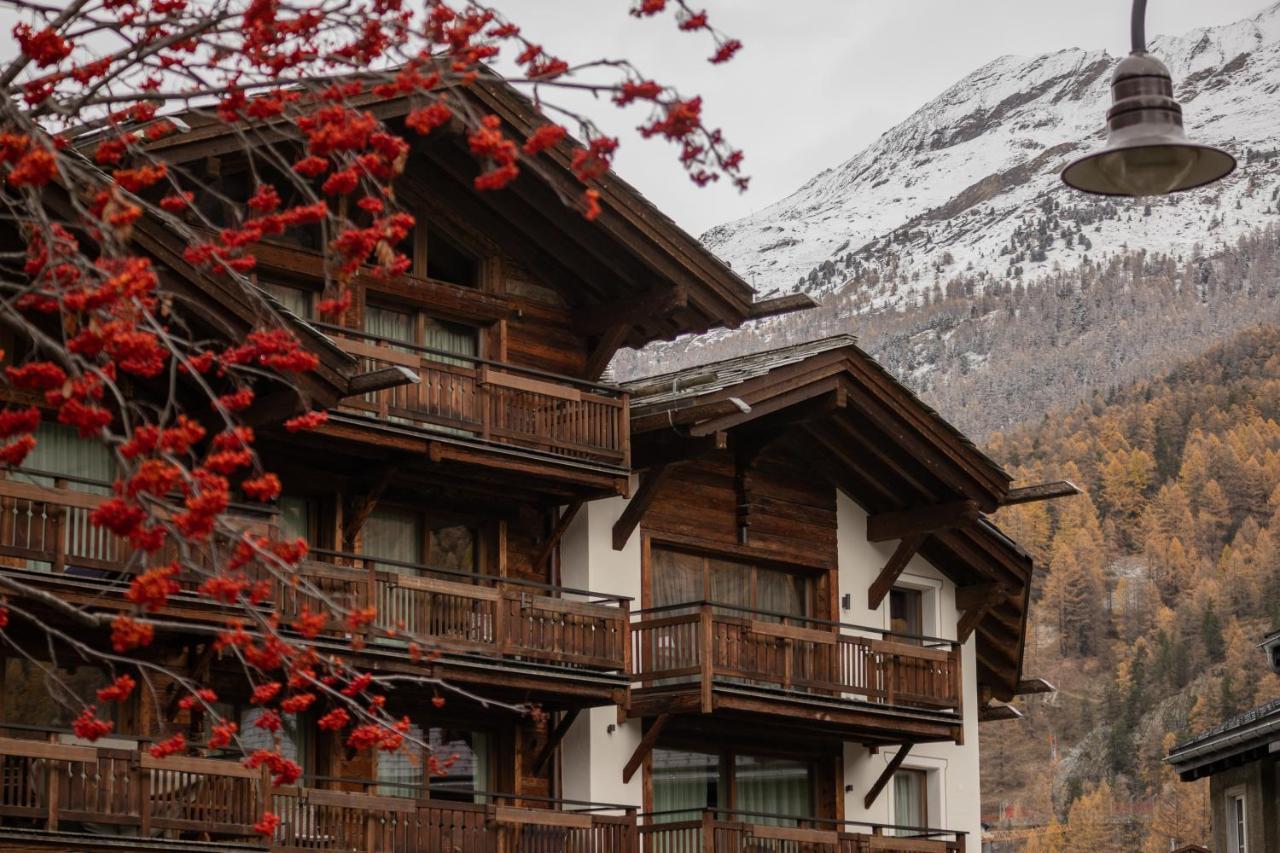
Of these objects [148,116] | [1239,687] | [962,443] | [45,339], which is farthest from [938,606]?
[1239,687]

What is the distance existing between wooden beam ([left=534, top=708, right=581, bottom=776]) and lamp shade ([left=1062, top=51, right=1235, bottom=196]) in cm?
1483

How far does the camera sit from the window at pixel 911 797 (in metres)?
35.1

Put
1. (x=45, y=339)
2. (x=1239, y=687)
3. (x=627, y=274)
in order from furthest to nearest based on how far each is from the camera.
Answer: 1. (x=1239, y=687)
2. (x=627, y=274)
3. (x=45, y=339)

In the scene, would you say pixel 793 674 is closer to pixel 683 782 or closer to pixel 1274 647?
pixel 683 782


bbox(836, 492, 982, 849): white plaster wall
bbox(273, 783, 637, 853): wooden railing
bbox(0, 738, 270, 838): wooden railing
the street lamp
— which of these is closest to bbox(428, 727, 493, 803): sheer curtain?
bbox(273, 783, 637, 853): wooden railing

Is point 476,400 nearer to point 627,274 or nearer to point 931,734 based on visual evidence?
point 627,274

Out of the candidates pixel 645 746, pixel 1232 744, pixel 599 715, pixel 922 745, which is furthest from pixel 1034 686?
pixel 599 715

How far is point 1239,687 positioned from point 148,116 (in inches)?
5887

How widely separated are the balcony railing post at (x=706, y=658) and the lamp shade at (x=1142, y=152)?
1426cm

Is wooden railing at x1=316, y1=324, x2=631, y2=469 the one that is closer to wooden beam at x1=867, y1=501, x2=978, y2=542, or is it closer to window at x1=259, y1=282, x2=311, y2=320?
window at x1=259, y1=282, x2=311, y2=320

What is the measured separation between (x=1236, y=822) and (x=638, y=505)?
51.1 feet

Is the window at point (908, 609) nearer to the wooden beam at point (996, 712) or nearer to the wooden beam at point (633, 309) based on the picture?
the wooden beam at point (996, 712)

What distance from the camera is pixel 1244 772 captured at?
4125cm

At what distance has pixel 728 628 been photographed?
2997cm
